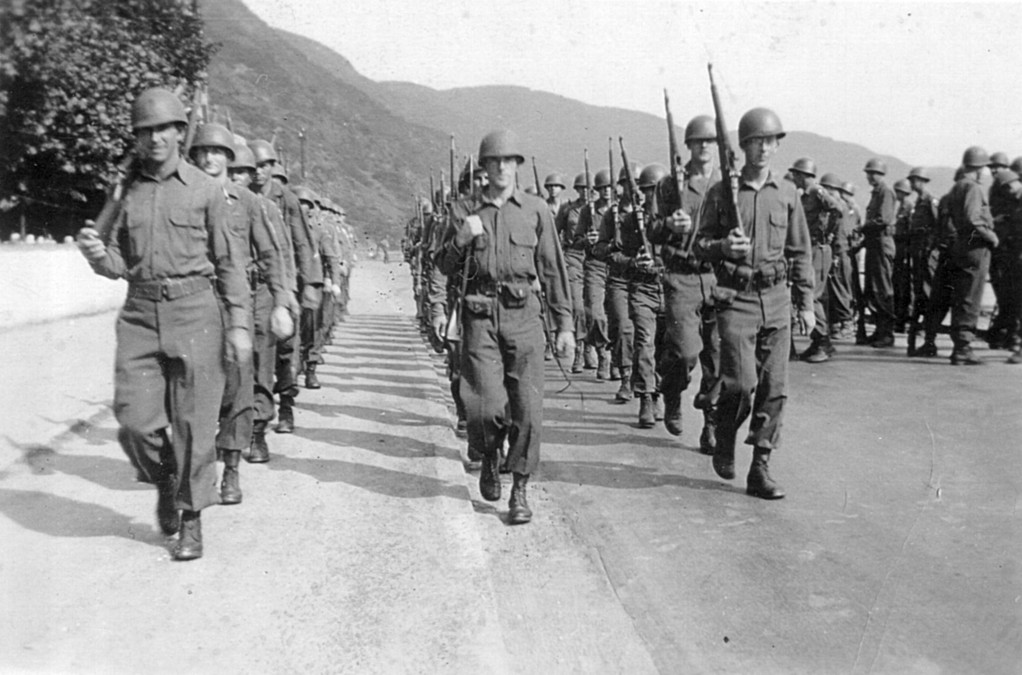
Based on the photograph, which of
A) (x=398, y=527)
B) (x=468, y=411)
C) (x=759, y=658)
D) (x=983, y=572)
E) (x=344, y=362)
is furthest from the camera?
(x=344, y=362)

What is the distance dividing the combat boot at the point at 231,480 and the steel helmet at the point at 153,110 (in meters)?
2.21

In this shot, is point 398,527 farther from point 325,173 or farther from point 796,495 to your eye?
point 325,173

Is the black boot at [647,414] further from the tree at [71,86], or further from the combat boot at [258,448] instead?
the tree at [71,86]

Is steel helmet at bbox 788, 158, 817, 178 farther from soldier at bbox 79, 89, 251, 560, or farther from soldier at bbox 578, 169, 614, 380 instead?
soldier at bbox 79, 89, 251, 560

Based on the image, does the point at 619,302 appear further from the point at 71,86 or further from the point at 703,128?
the point at 71,86

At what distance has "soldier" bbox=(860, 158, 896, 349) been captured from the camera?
46.9 ft

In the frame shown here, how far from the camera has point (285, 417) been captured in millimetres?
8297

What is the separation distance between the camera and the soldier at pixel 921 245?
13.2 metres

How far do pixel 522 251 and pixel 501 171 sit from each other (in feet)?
1.67

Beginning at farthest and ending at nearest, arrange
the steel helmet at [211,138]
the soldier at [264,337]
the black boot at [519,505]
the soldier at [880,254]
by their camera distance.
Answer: the soldier at [880,254] < the soldier at [264,337] < the steel helmet at [211,138] < the black boot at [519,505]

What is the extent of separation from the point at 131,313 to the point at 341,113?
6182cm

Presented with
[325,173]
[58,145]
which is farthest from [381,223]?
[58,145]

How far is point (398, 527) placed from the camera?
17.6 feet

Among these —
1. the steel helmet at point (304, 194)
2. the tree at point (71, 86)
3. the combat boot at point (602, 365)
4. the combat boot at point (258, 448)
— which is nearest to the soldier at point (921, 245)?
the combat boot at point (602, 365)
